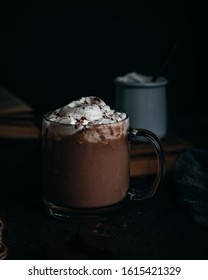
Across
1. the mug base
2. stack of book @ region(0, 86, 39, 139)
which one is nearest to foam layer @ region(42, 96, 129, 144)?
the mug base

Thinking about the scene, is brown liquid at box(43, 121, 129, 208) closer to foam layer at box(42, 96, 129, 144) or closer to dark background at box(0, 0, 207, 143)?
foam layer at box(42, 96, 129, 144)

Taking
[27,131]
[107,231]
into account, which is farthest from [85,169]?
[27,131]

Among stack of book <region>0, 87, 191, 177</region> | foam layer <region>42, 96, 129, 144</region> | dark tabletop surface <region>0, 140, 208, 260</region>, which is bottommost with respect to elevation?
dark tabletop surface <region>0, 140, 208, 260</region>

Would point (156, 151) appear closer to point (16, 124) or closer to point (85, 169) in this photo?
point (85, 169)

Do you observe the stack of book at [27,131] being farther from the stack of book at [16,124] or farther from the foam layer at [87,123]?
the foam layer at [87,123]

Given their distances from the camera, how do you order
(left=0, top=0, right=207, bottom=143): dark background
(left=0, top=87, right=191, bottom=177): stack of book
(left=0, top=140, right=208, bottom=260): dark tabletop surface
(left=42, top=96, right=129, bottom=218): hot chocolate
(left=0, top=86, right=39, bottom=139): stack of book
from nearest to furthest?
(left=0, top=140, right=208, bottom=260): dark tabletop surface → (left=42, top=96, right=129, bottom=218): hot chocolate → (left=0, top=87, right=191, bottom=177): stack of book → (left=0, top=86, right=39, bottom=139): stack of book → (left=0, top=0, right=207, bottom=143): dark background
